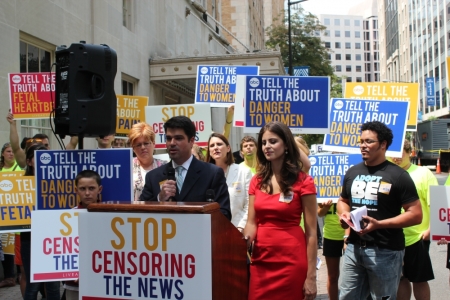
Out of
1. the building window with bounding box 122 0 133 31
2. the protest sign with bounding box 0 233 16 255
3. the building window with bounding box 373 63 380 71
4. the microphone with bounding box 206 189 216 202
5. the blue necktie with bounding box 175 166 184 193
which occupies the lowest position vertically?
the protest sign with bounding box 0 233 16 255

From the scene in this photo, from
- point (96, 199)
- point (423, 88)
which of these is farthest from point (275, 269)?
point (423, 88)

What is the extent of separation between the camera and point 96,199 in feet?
16.3

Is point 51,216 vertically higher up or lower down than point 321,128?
lower down

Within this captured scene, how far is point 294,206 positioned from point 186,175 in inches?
32.8

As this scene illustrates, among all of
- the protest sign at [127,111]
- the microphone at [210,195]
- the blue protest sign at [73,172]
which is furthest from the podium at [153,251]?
the protest sign at [127,111]

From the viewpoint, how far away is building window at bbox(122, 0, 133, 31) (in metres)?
17.8

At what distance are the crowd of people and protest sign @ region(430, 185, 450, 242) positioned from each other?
0.10 metres

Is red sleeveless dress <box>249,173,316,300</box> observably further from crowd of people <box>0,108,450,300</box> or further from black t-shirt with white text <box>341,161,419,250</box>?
black t-shirt with white text <box>341,161,419,250</box>

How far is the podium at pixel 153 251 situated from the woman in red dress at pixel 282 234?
2.54 ft

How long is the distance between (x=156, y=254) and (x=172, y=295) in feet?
0.80

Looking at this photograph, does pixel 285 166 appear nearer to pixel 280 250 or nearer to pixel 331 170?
pixel 280 250

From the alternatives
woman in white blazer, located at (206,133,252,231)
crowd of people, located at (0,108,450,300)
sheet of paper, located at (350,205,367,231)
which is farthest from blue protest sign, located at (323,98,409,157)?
sheet of paper, located at (350,205,367,231)

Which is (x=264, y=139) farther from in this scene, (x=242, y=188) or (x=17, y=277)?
(x=17, y=277)

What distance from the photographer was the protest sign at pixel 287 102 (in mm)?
6855
